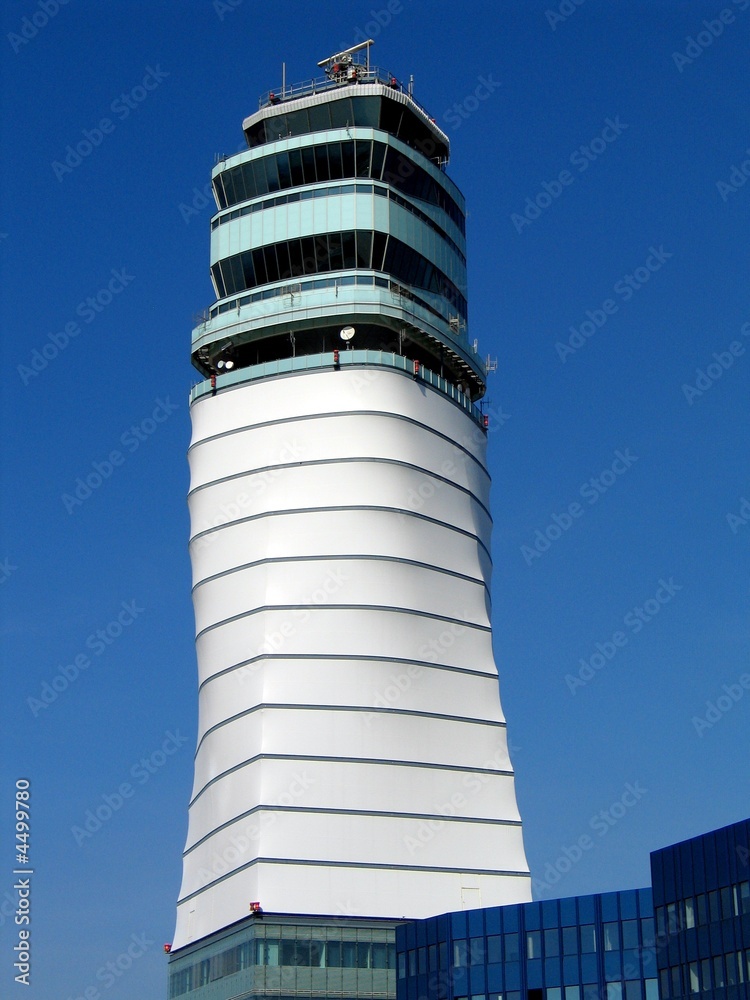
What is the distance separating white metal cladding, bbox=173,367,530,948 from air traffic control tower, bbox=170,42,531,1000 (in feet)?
0.45

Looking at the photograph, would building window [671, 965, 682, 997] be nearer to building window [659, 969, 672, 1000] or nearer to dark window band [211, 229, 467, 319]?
building window [659, 969, 672, 1000]

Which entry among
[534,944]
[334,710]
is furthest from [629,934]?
[334,710]

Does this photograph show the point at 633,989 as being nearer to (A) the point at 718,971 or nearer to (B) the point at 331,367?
(A) the point at 718,971

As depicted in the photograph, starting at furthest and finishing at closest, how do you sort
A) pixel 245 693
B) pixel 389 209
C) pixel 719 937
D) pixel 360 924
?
pixel 389 209 → pixel 245 693 → pixel 360 924 → pixel 719 937

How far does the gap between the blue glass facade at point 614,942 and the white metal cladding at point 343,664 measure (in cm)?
624

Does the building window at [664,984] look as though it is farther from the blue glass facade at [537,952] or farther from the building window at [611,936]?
the building window at [611,936]

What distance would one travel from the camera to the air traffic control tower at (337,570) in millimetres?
86312

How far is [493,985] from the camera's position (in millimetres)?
78250

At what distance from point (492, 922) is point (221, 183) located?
5299 centimetres

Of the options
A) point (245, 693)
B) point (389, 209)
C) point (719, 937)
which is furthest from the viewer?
point (389, 209)

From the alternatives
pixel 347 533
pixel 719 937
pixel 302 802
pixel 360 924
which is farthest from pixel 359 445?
pixel 719 937

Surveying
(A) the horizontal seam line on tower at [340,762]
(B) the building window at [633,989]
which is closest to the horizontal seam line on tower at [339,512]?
(A) the horizontal seam line on tower at [340,762]

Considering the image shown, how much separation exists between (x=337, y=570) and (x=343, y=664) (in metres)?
5.67

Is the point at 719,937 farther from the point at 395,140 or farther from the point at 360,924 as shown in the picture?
the point at 395,140
